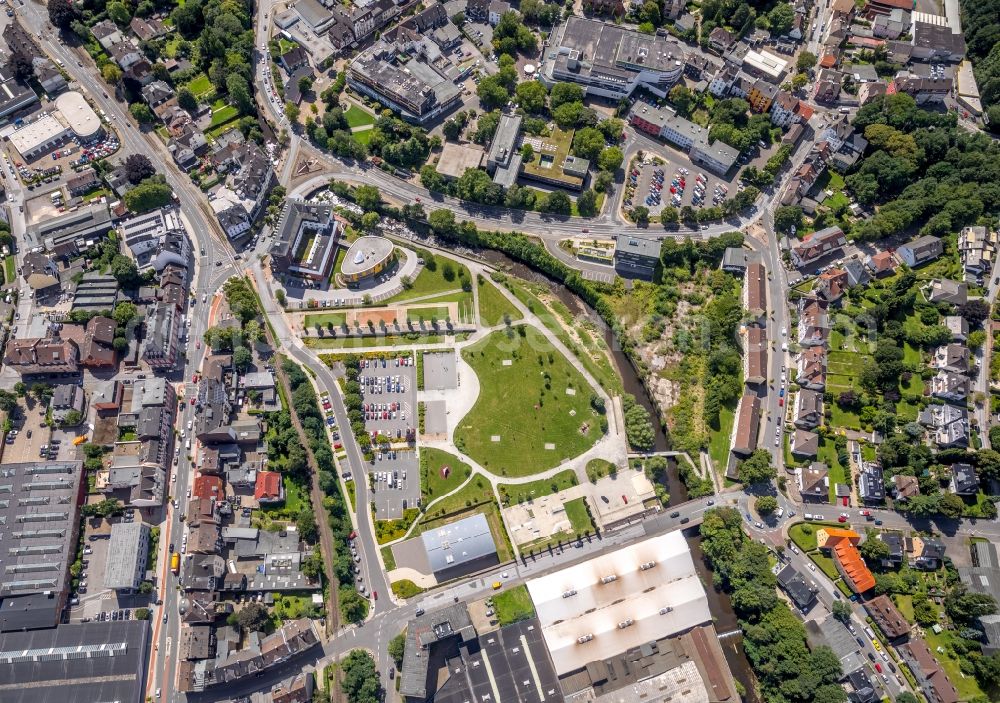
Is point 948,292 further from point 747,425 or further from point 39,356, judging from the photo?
point 39,356

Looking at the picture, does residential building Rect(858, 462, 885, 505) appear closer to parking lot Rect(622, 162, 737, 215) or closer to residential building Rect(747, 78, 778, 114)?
parking lot Rect(622, 162, 737, 215)

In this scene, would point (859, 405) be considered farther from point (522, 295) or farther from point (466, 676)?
point (466, 676)

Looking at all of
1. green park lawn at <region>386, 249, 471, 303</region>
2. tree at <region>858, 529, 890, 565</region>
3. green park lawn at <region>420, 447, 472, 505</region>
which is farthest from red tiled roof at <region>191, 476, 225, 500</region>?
tree at <region>858, 529, 890, 565</region>

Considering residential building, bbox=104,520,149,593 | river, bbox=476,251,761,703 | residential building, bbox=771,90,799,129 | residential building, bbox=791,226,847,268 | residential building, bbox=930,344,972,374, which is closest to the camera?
residential building, bbox=104,520,149,593

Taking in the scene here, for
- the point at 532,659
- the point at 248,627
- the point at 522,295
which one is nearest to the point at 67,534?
the point at 248,627

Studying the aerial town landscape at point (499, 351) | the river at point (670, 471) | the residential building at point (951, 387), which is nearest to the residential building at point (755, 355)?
the aerial town landscape at point (499, 351)
